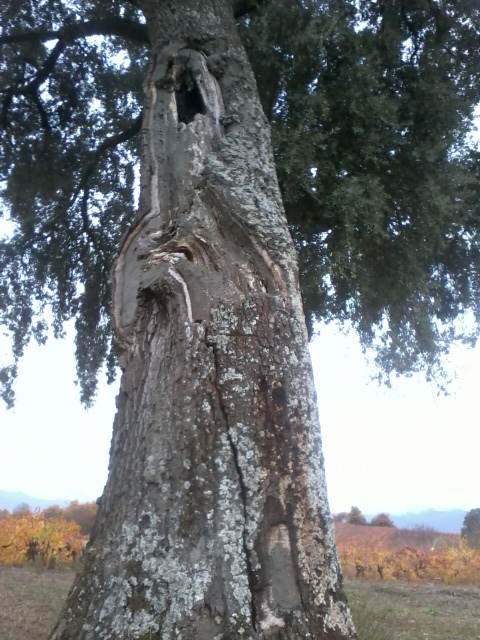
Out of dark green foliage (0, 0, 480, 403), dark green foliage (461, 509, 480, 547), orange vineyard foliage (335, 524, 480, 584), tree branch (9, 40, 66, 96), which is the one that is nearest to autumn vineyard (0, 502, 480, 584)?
orange vineyard foliage (335, 524, 480, 584)

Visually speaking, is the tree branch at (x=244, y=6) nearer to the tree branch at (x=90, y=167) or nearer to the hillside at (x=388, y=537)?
the tree branch at (x=90, y=167)

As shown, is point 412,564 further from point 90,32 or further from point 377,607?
point 90,32

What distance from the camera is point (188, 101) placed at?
500 centimetres

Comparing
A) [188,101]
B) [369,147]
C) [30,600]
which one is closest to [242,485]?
[188,101]

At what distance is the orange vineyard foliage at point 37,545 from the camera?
8289mm

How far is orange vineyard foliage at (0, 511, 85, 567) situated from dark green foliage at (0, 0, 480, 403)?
2593 mm

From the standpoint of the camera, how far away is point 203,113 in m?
4.77

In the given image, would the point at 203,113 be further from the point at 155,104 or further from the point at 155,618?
the point at 155,618

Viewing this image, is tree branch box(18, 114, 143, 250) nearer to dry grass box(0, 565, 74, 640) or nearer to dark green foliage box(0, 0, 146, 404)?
dark green foliage box(0, 0, 146, 404)

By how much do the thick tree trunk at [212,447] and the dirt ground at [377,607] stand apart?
2008mm

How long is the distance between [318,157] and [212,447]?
17.0 ft

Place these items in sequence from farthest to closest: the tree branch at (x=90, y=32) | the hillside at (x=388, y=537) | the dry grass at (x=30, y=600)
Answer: the hillside at (x=388, y=537), the tree branch at (x=90, y=32), the dry grass at (x=30, y=600)

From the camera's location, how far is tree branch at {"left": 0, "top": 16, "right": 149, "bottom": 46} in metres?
8.23

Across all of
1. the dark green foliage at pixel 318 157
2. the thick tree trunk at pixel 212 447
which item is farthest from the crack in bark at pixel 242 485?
the dark green foliage at pixel 318 157
